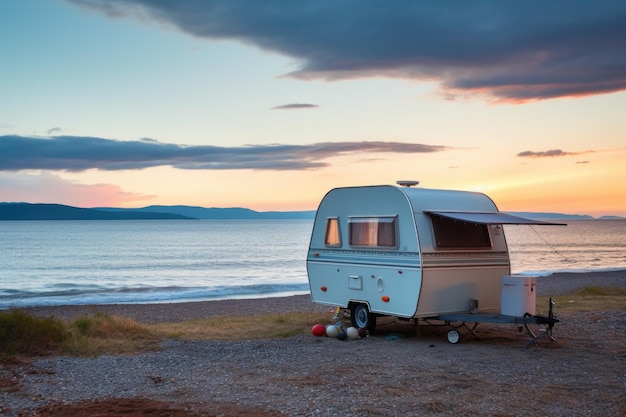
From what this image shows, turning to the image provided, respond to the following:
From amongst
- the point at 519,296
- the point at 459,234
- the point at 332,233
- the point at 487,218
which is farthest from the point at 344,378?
the point at 332,233

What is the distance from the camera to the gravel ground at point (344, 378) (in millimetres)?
7789

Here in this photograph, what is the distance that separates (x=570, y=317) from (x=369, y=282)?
17.1ft

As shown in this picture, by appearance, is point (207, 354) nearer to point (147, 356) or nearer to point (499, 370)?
point (147, 356)

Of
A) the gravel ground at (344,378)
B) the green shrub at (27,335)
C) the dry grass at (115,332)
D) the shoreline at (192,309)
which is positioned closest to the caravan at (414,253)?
the gravel ground at (344,378)

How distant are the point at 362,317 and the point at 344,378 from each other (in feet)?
14.6

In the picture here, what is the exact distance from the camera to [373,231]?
13.3m

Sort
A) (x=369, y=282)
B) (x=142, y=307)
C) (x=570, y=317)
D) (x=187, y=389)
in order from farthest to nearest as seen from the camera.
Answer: (x=142, y=307) < (x=570, y=317) < (x=369, y=282) < (x=187, y=389)

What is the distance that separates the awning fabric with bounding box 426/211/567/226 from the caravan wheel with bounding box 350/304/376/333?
7.88ft

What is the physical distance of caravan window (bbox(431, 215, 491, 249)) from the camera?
493 inches

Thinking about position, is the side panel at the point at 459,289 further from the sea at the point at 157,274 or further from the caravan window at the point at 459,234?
the sea at the point at 157,274

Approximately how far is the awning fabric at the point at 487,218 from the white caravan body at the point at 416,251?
0.06ft

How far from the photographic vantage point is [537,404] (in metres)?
7.86

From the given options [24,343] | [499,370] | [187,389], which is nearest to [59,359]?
[24,343]

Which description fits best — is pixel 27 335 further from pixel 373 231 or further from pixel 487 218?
pixel 487 218
